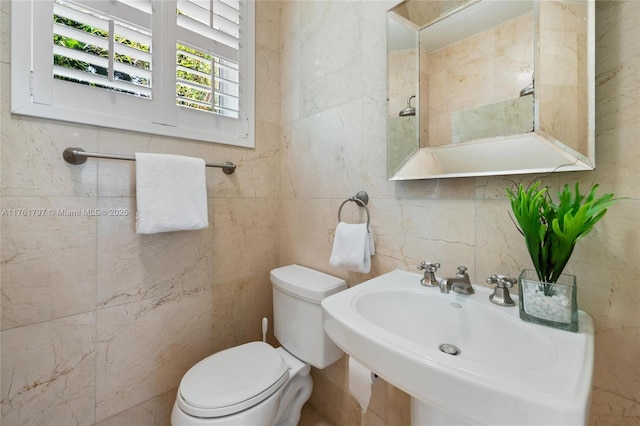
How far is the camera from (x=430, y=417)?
26.2 inches

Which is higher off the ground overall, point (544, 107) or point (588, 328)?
point (544, 107)

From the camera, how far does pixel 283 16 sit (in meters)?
1.58

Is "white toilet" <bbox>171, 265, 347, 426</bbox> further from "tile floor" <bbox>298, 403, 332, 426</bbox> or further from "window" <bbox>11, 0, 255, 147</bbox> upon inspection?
"window" <bbox>11, 0, 255, 147</bbox>

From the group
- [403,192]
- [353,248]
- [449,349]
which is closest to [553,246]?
[449,349]

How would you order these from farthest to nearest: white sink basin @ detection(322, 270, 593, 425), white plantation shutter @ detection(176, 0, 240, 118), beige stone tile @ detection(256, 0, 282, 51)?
beige stone tile @ detection(256, 0, 282, 51), white plantation shutter @ detection(176, 0, 240, 118), white sink basin @ detection(322, 270, 593, 425)

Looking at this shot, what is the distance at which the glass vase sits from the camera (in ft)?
1.87

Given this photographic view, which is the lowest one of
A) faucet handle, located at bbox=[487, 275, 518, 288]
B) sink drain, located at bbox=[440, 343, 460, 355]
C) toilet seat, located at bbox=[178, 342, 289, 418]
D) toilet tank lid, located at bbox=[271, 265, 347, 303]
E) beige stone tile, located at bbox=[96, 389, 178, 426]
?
beige stone tile, located at bbox=[96, 389, 178, 426]

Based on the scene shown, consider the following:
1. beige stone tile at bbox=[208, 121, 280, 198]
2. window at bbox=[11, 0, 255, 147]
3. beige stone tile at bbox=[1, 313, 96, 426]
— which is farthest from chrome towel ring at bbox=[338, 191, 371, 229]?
beige stone tile at bbox=[1, 313, 96, 426]

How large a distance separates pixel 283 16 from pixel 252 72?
438 millimetres

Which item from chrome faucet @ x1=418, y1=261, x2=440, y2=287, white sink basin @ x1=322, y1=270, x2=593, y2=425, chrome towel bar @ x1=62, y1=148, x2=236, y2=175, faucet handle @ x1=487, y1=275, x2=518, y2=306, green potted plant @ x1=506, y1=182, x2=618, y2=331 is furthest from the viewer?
chrome towel bar @ x1=62, y1=148, x2=236, y2=175

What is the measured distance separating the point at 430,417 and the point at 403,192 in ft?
2.26

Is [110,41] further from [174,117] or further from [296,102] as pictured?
→ [296,102]

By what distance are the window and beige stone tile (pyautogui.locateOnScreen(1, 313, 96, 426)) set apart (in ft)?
2.58

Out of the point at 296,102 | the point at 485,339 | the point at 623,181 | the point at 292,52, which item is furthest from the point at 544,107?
the point at 292,52
